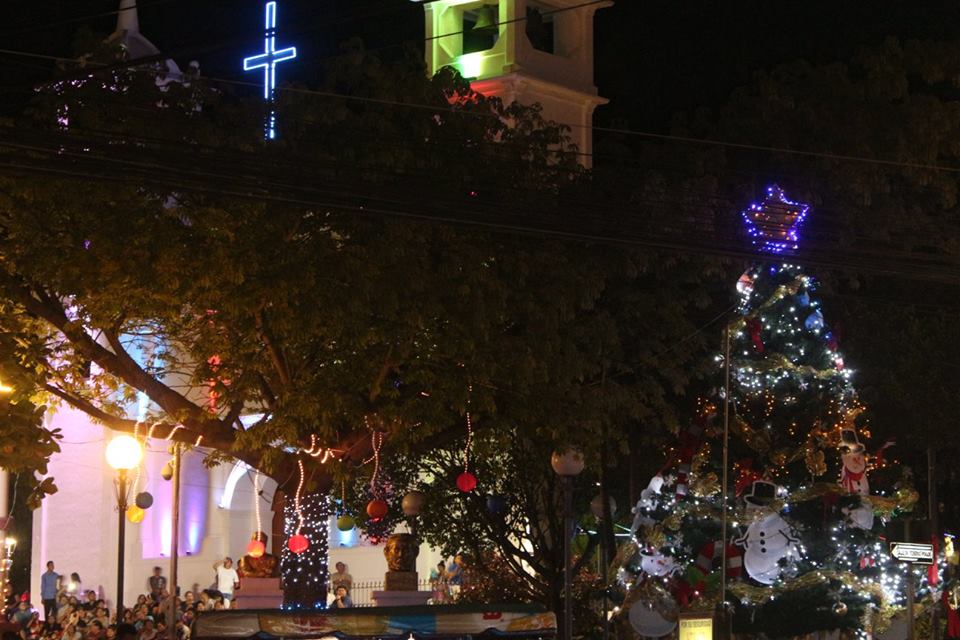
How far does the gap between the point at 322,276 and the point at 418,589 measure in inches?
340

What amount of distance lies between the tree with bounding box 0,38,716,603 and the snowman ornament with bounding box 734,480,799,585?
2731mm

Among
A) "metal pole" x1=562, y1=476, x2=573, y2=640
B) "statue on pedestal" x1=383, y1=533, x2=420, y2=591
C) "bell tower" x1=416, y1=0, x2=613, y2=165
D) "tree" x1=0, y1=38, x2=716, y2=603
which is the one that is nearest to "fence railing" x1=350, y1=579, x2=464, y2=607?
"statue on pedestal" x1=383, y1=533, x2=420, y2=591

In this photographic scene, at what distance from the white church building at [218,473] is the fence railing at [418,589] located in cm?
355

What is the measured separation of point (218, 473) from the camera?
42688mm

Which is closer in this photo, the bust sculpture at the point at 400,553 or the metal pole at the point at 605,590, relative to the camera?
the bust sculpture at the point at 400,553

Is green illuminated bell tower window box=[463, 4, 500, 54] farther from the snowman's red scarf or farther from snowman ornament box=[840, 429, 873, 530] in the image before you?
the snowman's red scarf

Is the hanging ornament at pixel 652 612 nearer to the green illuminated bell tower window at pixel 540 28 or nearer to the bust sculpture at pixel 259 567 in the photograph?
the bust sculpture at pixel 259 567

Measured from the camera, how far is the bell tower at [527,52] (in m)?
38.8

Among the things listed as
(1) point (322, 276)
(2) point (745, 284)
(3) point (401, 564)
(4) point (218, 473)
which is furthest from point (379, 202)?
(4) point (218, 473)

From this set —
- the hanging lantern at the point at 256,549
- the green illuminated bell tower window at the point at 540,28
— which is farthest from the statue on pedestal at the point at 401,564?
the green illuminated bell tower window at the point at 540,28

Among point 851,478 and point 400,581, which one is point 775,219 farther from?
point 400,581

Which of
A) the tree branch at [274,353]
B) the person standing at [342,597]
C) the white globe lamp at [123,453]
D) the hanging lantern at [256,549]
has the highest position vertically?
the tree branch at [274,353]

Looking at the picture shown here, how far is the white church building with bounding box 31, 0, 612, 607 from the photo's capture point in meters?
38.4

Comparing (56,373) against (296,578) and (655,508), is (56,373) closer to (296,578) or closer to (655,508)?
(296,578)
